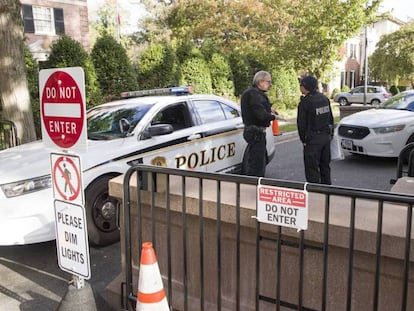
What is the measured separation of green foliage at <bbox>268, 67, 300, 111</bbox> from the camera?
21797mm

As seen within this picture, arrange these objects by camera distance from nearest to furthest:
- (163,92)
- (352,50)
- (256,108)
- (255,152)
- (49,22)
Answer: (256,108) → (255,152) → (163,92) → (49,22) → (352,50)

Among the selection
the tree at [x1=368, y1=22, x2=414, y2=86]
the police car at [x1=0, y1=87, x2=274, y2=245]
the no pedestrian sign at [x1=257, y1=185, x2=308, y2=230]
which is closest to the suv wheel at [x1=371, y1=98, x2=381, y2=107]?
the tree at [x1=368, y1=22, x2=414, y2=86]

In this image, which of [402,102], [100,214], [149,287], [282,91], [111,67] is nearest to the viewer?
[149,287]

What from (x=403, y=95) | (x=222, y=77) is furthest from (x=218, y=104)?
(x=222, y=77)

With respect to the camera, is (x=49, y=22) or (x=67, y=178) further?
(x=49, y=22)

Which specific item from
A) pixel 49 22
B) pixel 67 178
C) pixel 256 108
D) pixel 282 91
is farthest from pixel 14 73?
pixel 49 22

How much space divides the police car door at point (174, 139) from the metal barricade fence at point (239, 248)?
2.00 metres

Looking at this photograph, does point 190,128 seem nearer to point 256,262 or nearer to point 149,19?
point 256,262

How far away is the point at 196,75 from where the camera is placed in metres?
17.5

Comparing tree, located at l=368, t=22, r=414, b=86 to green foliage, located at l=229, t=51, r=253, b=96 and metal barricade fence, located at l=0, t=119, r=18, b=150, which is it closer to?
green foliage, located at l=229, t=51, r=253, b=96

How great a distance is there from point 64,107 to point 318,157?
400 cm

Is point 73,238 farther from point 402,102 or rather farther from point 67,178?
point 402,102

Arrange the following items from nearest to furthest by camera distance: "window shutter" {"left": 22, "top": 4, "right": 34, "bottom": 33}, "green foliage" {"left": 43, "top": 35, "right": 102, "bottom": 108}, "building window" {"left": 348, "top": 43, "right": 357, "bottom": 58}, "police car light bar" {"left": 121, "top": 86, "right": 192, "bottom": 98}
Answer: "police car light bar" {"left": 121, "top": 86, "right": 192, "bottom": 98}, "green foliage" {"left": 43, "top": 35, "right": 102, "bottom": 108}, "window shutter" {"left": 22, "top": 4, "right": 34, "bottom": 33}, "building window" {"left": 348, "top": 43, "right": 357, "bottom": 58}

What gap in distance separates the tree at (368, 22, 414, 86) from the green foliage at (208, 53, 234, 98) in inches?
850
